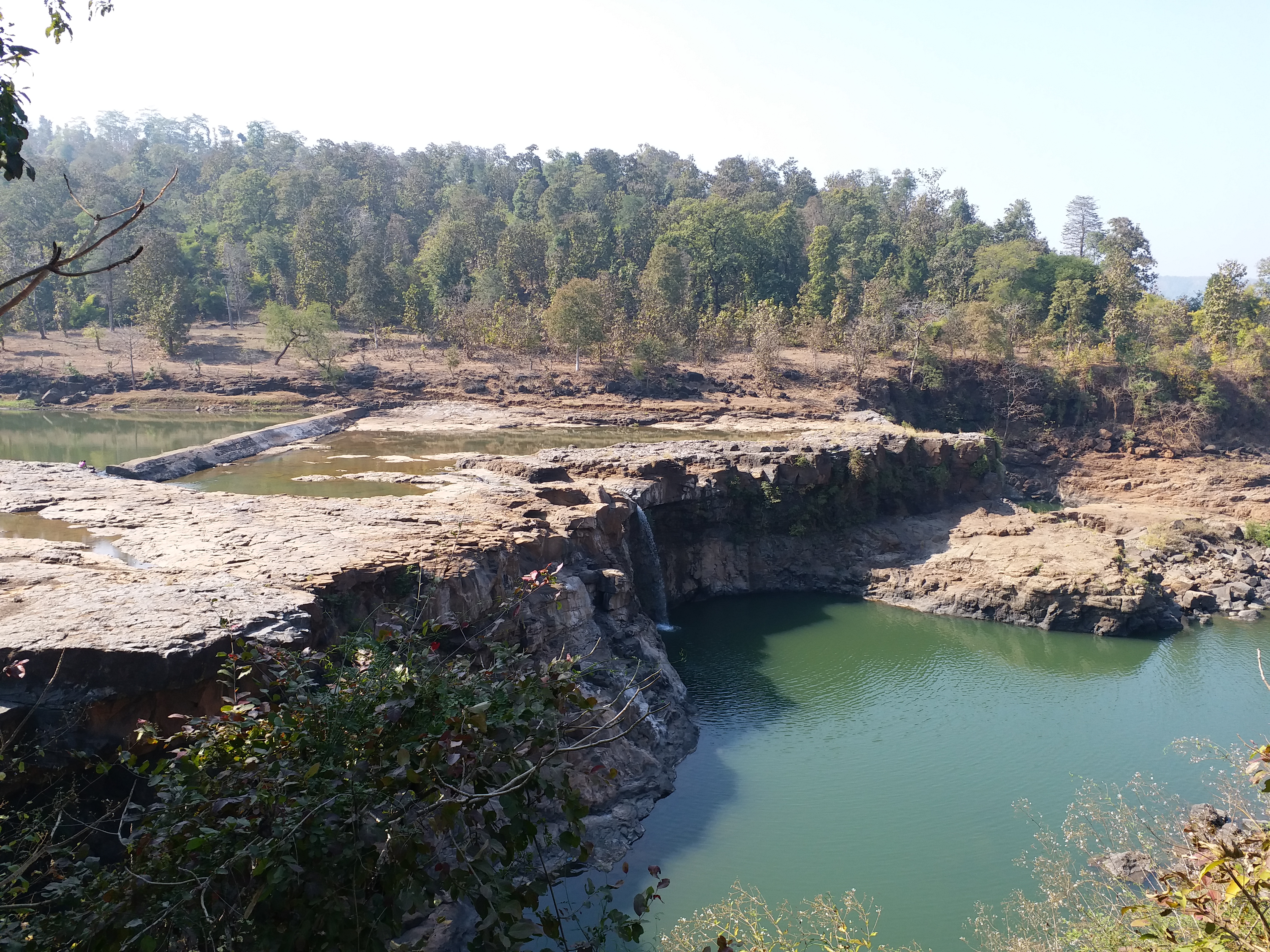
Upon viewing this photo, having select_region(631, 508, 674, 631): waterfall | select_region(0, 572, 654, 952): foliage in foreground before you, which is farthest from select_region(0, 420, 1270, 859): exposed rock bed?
select_region(0, 572, 654, 952): foliage in foreground

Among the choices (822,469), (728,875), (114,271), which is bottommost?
(728,875)

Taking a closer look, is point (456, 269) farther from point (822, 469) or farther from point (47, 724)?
point (47, 724)

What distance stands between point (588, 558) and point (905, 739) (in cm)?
693

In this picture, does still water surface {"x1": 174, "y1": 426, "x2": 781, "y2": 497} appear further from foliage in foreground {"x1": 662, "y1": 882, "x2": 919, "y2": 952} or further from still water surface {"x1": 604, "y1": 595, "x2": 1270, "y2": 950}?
foliage in foreground {"x1": 662, "y1": 882, "x2": 919, "y2": 952}

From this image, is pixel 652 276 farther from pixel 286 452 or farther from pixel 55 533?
pixel 55 533

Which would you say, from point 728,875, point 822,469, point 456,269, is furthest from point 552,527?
point 456,269

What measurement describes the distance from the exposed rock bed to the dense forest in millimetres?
13905

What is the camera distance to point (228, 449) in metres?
27.0

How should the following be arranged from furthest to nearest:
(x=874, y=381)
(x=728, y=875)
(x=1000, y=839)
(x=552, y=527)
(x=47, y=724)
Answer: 1. (x=874, y=381)
2. (x=552, y=527)
3. (x=1000, y=839)
4. (x=728, y=875)
5. (x=47, y=724)

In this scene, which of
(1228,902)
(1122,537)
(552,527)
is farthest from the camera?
(1122,537)

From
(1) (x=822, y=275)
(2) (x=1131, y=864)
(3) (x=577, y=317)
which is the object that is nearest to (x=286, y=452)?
(3) (x=577, y=317)

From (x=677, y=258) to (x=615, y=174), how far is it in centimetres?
3170

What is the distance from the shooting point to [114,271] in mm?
50844

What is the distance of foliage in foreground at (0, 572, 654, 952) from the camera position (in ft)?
11.9
